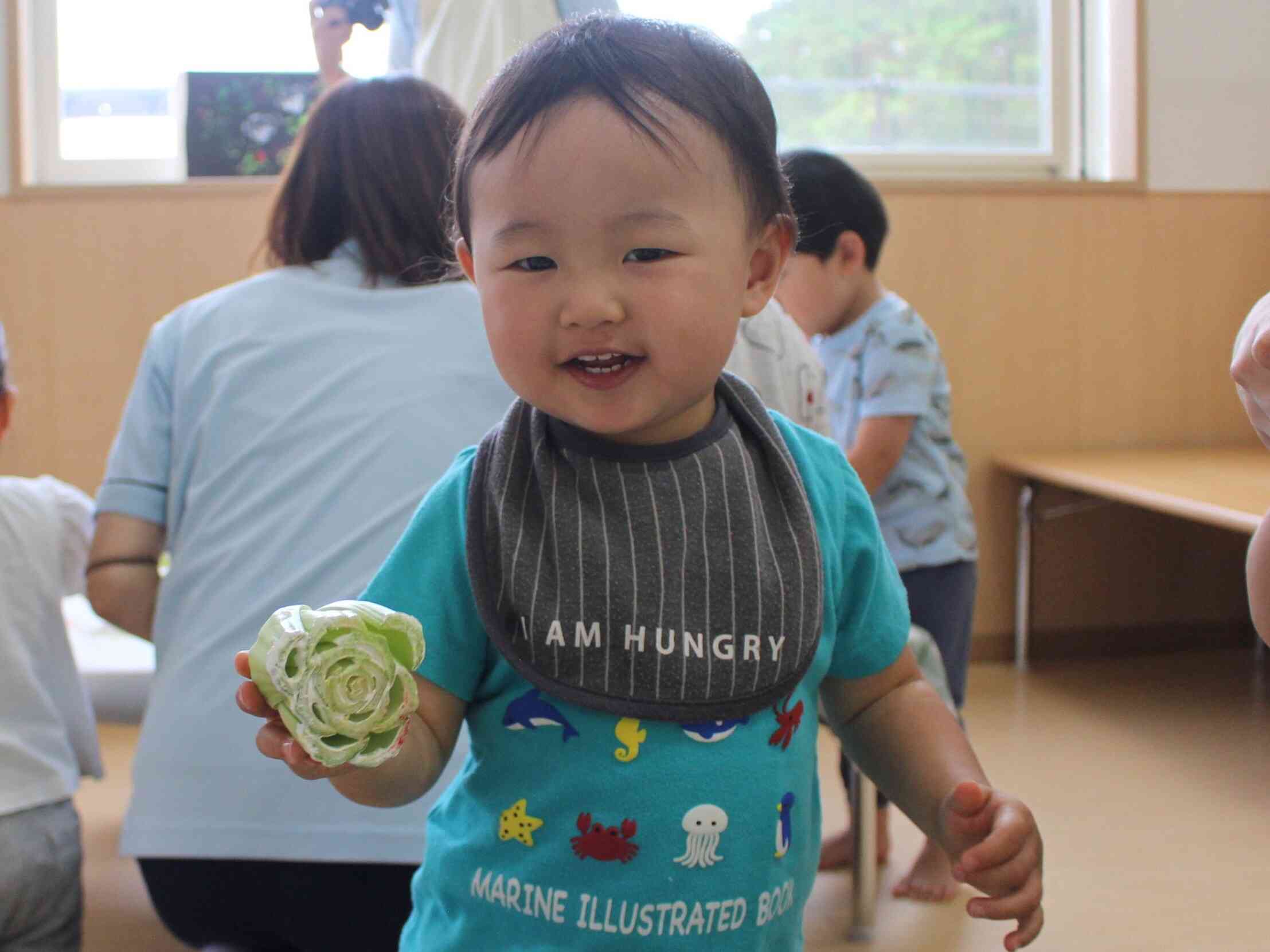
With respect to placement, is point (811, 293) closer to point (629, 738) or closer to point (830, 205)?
point (830, 205)

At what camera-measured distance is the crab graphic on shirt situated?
81 cm

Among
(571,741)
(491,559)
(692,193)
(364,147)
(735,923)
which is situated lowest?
(735,923)

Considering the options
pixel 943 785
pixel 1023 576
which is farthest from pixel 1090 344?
pixel 943 785

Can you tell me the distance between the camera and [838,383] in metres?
2.53

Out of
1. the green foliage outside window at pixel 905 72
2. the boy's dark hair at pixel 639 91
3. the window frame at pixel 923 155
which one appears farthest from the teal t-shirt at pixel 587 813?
the green foliage outside window at pixel 905 72

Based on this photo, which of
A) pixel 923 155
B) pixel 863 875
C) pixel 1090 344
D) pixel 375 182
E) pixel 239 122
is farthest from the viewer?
pixel 923 155

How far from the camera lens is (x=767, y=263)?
36.7 inches

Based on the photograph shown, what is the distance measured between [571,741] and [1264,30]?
395cm

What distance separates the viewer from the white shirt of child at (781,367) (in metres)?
1.66

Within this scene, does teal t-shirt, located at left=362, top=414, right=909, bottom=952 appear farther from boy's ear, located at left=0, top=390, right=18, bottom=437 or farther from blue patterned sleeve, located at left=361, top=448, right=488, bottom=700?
boy's ear, located at left=0, top=390, right=18, bottom=437

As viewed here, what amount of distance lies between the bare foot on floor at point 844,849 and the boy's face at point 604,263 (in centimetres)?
181

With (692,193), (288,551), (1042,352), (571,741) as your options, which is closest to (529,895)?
(571,741)

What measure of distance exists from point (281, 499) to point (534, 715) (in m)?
0.68

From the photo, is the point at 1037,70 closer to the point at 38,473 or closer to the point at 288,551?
the point at 38,473
